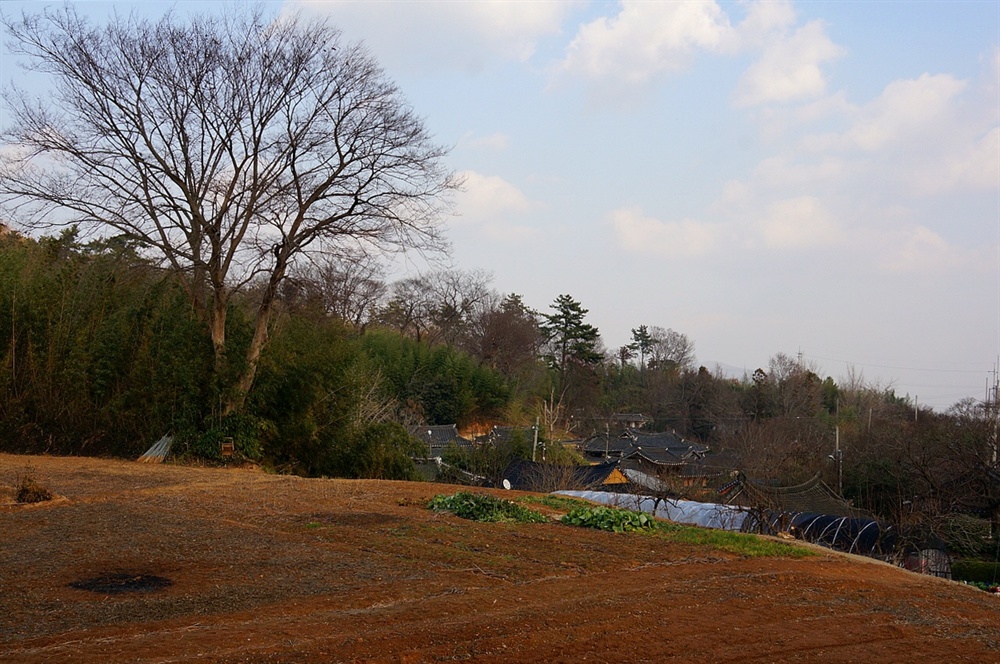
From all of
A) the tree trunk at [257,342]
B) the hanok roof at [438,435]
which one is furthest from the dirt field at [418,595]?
the hanok roof at [438,435]

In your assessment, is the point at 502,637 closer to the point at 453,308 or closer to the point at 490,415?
the point at 490,415

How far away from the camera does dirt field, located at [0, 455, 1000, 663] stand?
4508 mm

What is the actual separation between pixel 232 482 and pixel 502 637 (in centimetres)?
791

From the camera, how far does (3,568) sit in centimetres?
593

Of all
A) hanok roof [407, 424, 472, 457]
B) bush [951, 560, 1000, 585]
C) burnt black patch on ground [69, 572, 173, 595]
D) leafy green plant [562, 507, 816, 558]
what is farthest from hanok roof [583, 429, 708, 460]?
burnt black patch on ground [69, 572, 173, 595]

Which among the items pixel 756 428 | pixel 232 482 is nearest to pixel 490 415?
pixel 756 428

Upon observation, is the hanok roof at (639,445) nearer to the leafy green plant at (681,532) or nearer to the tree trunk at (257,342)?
the tree trunk at (257,342)

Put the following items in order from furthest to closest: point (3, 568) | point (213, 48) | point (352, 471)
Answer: point (352, 471) < point (213, 48) < point (3, 568)

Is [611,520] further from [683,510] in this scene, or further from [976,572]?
[976,572]

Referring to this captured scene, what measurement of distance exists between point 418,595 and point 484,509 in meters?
3.94

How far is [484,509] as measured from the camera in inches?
378

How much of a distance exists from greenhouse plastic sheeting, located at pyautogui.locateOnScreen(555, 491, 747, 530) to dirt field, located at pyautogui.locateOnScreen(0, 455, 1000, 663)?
3.04 meters

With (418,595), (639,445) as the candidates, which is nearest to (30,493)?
(418,595)

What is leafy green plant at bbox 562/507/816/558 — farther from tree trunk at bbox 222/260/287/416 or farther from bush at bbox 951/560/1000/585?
bush at bbox 951/560/1000/585
